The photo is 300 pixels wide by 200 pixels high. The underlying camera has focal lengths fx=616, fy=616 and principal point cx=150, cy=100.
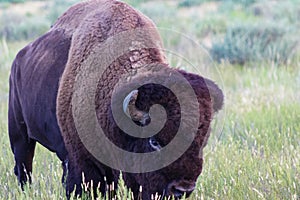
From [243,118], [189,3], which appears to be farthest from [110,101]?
[189,3]

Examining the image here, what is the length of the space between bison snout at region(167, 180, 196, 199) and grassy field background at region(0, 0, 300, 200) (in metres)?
0.66

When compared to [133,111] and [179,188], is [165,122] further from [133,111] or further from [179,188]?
[179,188]

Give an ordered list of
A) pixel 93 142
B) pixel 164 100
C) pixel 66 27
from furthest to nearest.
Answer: pixel 66 27
pixel 93 142
pixel 164 100

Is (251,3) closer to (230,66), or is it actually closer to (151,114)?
(230,66)

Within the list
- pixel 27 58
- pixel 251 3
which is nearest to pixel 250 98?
pixel 27 58

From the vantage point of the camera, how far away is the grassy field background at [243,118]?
471 cm

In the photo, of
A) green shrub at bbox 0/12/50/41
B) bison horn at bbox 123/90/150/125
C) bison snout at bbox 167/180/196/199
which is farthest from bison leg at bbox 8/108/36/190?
green shrub at bbox 0/12/50/41

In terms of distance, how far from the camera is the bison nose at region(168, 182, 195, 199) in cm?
364

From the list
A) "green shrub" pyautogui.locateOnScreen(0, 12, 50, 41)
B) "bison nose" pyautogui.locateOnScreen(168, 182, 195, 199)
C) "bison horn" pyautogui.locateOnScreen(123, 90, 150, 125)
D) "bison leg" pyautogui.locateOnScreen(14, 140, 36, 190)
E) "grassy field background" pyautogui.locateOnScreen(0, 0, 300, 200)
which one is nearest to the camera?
"bison nose" pyautogui.locateOnScreen(168, 182, 195, 199)

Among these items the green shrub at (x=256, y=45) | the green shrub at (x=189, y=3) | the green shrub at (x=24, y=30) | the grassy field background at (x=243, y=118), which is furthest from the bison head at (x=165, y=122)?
the green shrub at (x=189, y=3)

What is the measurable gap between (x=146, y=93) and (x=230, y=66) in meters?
7.25

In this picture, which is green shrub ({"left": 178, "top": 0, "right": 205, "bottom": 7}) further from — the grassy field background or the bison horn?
the bison horn

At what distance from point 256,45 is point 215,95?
8.10m

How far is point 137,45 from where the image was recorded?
4.30 metres
